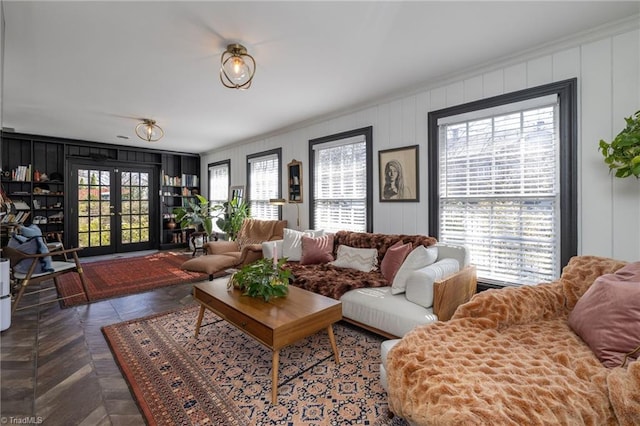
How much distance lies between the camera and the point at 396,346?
62.4 inches

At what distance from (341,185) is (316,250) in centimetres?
112

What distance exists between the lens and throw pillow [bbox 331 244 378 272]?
3.41 meters

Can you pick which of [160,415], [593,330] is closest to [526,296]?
[593,330]

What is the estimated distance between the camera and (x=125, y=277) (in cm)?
477

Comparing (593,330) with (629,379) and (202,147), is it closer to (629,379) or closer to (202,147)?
(629,379)

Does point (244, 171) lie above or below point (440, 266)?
above

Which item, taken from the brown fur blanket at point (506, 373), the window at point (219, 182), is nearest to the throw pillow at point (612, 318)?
the brown fur blanket at point (506, 373)

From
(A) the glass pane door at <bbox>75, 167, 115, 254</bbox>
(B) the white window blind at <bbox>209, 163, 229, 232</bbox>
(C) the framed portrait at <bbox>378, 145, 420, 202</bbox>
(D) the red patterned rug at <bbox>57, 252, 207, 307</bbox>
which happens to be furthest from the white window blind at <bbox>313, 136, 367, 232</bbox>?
(A) the glass pane door at <bbox>75, 167, 115, 254</bbox>

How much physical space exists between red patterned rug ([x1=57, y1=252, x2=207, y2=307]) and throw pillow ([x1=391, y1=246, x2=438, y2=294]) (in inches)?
128

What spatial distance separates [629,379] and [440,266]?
1.47 m

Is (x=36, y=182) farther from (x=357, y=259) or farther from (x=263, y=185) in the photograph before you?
(x=357, y=259)

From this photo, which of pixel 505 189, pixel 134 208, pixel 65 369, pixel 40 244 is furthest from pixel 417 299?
pixel 134 208

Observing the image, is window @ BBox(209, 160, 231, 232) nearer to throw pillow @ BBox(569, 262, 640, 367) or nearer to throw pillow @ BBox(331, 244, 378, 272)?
throw pillow @ BBox(331, 244, 378, 272)

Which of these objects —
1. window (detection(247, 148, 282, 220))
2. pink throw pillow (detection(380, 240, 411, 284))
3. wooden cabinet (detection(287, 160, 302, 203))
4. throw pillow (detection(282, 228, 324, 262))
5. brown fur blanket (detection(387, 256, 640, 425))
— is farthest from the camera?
window (detection(247, 148, 282, 220))
